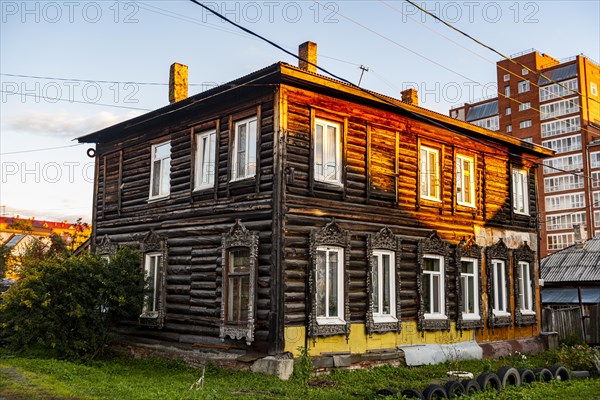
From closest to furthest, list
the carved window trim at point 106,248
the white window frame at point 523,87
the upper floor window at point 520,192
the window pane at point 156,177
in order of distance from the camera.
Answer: the window pane at point 156,177 → the carved window trim at point 106,248 → the upper floor window at point 520,192 → the white window frame at point 523,87

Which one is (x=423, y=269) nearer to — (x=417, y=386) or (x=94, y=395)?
(x=417, y=386)

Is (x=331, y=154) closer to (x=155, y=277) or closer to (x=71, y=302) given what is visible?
(x=155, y=277)

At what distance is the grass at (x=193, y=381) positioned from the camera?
11.6 meters

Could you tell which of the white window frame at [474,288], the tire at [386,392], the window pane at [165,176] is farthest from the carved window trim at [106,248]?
the tire at [386,392]

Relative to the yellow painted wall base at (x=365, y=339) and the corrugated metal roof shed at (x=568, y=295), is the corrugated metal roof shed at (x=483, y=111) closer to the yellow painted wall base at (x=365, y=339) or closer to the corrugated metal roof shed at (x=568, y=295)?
the corrugated metal roof shed at (x=568, y=295)

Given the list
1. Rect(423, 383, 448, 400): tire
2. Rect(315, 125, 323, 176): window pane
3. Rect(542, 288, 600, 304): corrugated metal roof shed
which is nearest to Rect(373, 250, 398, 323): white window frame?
Rect(315, 125, 323, 176): window pane

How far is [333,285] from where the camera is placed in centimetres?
1570

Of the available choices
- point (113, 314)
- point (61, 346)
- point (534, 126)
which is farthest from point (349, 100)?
point (534, 126)

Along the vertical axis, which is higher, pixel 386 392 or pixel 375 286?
pixel 375 286

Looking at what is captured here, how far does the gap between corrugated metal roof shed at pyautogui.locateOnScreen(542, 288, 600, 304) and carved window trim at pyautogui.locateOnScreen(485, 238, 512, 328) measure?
7.62m

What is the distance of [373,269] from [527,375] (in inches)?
188

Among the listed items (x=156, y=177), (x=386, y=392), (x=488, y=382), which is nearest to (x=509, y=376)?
(x=488, y=382)

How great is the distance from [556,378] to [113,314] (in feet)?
41.0

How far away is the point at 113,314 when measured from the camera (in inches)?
Result: 709
